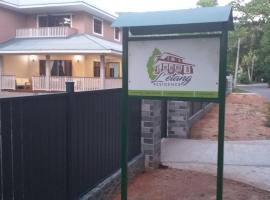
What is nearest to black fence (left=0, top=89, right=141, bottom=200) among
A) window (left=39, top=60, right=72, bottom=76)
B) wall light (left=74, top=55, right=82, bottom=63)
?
wall light (left=74, top=55, right=82, bottom=63)

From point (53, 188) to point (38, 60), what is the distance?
24783 millimetres

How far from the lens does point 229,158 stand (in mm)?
8633

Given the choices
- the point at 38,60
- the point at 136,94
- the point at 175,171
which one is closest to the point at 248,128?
the point at 175,171

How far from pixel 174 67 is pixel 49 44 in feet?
73.5

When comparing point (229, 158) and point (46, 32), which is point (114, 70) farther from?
point (229, 158)

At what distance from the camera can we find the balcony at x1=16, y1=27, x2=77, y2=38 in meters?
26.9

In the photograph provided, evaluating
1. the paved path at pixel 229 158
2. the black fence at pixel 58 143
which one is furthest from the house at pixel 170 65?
the paved path at pixel 229 158

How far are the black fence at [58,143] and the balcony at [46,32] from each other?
70.7ft

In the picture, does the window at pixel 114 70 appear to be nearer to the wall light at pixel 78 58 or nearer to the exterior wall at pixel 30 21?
the wall light at pixel 78 58

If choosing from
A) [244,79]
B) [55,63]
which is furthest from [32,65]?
[244,79]

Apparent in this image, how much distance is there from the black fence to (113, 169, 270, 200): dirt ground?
645mm

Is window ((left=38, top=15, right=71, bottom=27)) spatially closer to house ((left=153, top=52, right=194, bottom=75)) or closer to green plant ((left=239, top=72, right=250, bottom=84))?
house ((left=153, top=52, right=194, bottom=75))

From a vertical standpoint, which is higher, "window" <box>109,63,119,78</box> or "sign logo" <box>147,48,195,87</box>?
"window" <box>109,63,119,78</box>

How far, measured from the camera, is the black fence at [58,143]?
3.75 m
